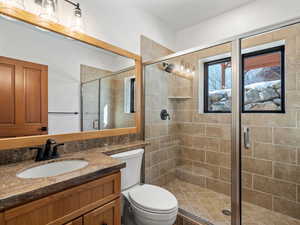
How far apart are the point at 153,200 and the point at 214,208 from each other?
3.13 feet

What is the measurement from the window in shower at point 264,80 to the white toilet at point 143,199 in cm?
130

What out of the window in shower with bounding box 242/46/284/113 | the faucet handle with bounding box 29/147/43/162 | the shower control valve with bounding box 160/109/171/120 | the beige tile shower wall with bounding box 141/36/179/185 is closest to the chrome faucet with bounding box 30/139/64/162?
the faucet handle with bounding box 29/147/43/162

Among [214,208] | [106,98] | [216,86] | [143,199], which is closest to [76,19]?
[106,98]

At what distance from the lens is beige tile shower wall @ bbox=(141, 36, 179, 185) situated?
222 centimetres

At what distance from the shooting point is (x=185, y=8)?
213 cm

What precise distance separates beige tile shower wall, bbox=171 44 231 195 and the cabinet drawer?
165 centimetres

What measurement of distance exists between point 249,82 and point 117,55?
5.19 feet

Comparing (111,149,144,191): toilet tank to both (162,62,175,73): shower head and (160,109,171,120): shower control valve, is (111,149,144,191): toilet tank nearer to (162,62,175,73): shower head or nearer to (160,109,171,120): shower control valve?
(160,109,171,120): shower control valve

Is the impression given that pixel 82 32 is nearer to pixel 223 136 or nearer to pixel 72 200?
pixel 72 200

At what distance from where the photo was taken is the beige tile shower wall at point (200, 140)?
2.23 meters

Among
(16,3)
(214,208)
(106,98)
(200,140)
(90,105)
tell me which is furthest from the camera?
(200,140)

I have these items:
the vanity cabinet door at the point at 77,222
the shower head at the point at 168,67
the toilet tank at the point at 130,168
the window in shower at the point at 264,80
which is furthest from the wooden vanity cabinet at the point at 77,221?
the shower head at the point at 168,67

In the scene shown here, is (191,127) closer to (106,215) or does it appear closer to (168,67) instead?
(168,67)

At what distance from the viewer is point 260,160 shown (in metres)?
1.94
